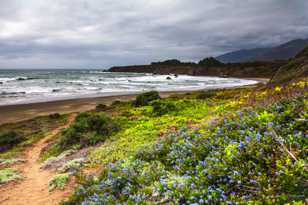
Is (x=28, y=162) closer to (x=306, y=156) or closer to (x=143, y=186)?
(x=143, y=186)

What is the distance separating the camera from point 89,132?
404 inches

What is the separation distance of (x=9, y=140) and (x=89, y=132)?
16.5ft

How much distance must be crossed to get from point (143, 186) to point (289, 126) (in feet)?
7.39

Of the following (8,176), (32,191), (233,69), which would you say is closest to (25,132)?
(8,176)

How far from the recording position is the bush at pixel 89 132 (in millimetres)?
9586

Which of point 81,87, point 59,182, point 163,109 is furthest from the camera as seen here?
point 81,87

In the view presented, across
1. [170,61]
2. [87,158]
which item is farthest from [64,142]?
[170,61]

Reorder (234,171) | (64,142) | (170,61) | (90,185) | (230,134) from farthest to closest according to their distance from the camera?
(170,61)
(64,142)
(90,185)
(230,134)
(234,171)

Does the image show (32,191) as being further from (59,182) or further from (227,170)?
(227,170)

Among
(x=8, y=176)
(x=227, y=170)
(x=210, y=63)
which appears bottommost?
(x=8, y=176)

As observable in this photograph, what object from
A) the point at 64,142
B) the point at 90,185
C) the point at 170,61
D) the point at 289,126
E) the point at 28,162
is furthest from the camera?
the point at 170,61

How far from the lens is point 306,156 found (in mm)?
2504

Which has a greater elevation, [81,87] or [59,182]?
[81,87]

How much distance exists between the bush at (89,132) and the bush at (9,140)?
144 inches
